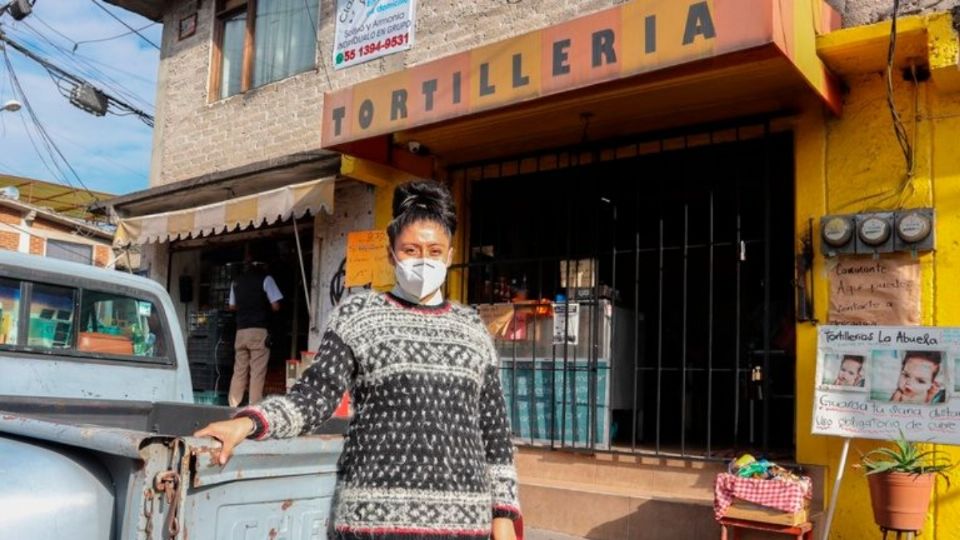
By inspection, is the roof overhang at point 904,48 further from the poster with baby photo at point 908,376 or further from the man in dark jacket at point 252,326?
the man in dark jacket at point 252,326

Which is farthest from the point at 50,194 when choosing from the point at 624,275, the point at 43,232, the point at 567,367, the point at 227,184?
the point at 567,367

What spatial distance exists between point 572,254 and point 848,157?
224 centimetres

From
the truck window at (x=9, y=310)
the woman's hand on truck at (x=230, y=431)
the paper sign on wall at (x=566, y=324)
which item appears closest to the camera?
the woman's hand on truck at (x=230, y=431)

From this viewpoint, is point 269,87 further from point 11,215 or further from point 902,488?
point 11,215

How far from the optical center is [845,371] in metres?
5.22

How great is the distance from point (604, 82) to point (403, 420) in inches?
151

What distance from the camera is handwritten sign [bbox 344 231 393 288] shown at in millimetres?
8031

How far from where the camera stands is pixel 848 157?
565 cm

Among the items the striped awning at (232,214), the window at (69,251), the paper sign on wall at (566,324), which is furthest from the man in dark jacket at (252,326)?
the window at (69,251)

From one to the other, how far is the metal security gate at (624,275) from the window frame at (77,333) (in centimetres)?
318

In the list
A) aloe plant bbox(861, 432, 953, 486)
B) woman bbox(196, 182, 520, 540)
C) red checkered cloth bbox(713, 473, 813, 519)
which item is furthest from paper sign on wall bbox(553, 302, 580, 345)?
woman bbox(196, 182, 520, 540)

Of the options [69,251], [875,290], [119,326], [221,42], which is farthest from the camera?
[69,251]

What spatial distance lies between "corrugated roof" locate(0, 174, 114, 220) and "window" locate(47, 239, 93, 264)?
2.69 ft

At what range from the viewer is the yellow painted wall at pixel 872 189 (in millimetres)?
5207
